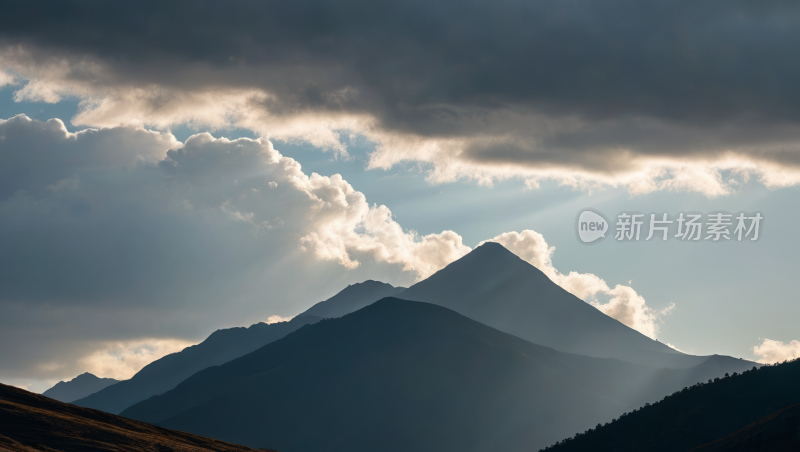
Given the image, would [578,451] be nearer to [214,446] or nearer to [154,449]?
[214,446]

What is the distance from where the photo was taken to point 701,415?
13950 cm

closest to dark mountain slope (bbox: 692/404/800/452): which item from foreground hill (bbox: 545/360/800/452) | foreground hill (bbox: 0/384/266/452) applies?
foreground hill (bbox: 545/360/800/452)

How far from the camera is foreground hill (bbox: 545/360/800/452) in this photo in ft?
442

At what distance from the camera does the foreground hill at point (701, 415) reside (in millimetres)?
134750

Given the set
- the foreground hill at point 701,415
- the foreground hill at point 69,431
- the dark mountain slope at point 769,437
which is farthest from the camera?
the foreground hill at point 701,415

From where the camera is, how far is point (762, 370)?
507 ft

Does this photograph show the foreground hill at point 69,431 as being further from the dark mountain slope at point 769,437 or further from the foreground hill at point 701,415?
the dark mountain slope at point 769,437

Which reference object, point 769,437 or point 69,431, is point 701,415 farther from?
point 69,431

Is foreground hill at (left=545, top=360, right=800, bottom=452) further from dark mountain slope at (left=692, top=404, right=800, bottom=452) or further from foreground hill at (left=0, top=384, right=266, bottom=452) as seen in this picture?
foreground hill at (left=0, top=384, right=266, bottom=452)

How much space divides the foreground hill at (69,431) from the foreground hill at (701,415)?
78551 mm

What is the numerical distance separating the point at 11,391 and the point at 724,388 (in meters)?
138

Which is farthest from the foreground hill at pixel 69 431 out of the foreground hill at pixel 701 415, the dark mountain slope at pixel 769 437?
the dark mountain slope at pixel 769 437

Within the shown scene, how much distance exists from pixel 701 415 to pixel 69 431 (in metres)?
114

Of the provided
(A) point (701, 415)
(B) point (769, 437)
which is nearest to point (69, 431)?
(B) point (769, 437)
